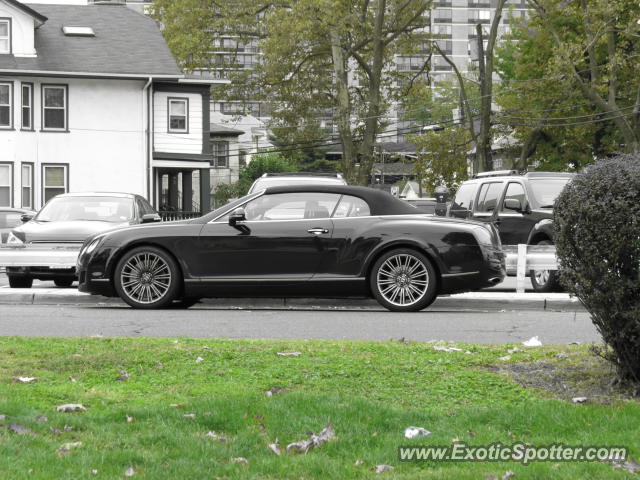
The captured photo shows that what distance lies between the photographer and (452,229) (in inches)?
507

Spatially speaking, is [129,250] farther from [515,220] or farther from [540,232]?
[515,220]

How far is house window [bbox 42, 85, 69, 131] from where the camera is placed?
3838 centimetres

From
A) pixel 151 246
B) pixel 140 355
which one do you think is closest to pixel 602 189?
pixel 140 355

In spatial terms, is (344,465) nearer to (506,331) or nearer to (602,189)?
(602,189)

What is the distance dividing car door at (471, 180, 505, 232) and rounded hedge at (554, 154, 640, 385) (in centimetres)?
1167

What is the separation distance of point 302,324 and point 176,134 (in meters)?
29.9

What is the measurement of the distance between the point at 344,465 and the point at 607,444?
4.25ft

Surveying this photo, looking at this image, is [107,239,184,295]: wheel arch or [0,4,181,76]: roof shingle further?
[0,4,181,76]: roof shingle

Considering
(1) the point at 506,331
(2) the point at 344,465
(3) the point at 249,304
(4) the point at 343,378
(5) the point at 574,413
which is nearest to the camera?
(2) the point at 344,465

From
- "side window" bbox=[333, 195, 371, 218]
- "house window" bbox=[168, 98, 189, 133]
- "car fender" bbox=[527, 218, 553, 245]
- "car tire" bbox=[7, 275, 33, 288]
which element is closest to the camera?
"side window" bbox=[333, 195, 371, 218]

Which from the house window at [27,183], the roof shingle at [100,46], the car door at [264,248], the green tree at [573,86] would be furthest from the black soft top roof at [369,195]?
the house window at [27,183]

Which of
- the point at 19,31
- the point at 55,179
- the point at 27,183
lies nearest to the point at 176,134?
the point at 55,179

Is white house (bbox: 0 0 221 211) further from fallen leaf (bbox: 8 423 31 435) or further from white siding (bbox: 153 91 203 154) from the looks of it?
fallen leaf (bbox: 8 423 31 435)

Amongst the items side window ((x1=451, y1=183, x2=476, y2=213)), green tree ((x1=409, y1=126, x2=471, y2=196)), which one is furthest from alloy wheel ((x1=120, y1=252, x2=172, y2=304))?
green tree ((x1=409, y1=126, x2=471, y2=196))
